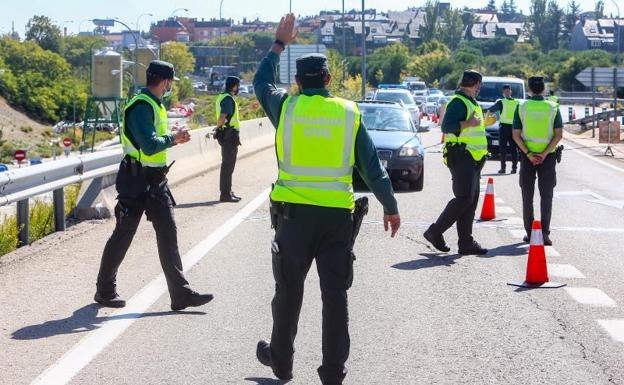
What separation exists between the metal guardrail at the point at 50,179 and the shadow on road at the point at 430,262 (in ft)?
11.9

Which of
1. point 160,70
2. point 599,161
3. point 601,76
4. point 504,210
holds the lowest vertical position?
point 599,161

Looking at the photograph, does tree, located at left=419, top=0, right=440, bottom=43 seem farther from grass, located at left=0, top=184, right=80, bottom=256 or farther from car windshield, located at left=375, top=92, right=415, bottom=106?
grass, located at left=0, top=184, right=80, bottom=256

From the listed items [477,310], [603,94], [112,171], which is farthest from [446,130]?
[603,94]

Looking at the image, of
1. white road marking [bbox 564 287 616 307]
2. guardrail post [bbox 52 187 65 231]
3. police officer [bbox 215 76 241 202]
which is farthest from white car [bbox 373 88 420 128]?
white road marking [bbox 564 287 616 307]

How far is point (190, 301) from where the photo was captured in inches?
342

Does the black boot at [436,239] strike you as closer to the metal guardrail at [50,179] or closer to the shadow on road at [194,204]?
the metal guardrail at [50,179]

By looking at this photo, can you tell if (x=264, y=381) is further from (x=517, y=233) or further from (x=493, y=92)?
(x=493, y=92)

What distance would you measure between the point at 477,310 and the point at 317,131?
303cm

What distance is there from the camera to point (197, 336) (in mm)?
7883

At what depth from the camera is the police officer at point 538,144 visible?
12914mm

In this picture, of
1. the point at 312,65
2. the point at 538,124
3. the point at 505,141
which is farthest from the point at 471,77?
the point at 505,141

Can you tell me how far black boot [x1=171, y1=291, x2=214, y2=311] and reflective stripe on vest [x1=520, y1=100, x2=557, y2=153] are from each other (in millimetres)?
5441

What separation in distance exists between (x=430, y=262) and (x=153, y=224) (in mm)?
3541

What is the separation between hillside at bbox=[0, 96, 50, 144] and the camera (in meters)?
91.8
